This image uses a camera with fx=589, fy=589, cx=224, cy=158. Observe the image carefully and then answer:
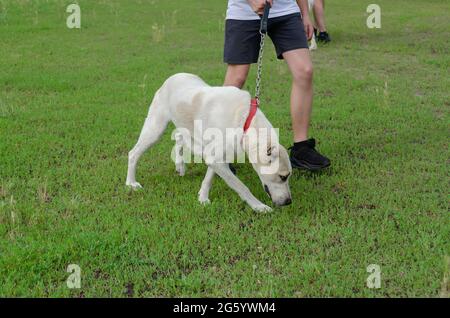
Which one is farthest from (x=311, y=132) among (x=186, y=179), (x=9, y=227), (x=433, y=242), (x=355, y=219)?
(x=9, y=227)

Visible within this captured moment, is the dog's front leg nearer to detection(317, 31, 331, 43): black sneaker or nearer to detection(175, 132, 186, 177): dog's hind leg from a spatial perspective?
detection(175, 132, 186, 177): dog's hind leg

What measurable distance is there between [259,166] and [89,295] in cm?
168

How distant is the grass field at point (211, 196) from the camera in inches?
146

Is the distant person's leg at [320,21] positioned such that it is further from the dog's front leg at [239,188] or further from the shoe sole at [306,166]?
the dog's front leg at [239,188]

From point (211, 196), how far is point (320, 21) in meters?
8.30

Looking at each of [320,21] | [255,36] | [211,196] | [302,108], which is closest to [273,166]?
[211,196]

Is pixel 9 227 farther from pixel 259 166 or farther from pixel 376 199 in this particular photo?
pixel 376 199

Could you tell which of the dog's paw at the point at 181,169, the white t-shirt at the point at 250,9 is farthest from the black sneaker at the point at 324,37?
the dog's paw at the point at 181,169

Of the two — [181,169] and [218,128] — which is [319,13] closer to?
[181,169]

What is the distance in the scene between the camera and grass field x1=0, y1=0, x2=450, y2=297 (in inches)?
146

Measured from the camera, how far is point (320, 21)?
12.4m

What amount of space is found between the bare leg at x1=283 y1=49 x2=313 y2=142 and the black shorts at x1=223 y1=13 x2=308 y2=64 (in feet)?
0.29

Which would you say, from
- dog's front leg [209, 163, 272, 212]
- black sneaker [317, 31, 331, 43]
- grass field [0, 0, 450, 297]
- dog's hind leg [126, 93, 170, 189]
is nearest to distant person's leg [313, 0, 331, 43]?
black sneaker [317, 31, 331, 43]

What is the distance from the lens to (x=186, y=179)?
5535mm
